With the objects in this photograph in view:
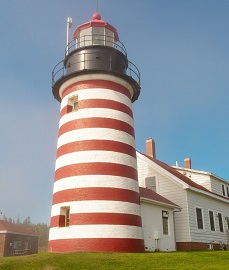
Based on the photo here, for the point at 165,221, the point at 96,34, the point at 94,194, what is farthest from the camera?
the point at 165,221

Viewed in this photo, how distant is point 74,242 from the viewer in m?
14.1

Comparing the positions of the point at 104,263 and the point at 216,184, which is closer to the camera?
the point at 104,263

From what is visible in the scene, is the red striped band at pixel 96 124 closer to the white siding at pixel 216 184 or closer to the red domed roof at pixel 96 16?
the red domed roof at pixel 96 16

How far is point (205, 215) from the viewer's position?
24.6 m

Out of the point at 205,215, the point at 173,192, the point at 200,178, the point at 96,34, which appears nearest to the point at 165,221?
the point at 173,192

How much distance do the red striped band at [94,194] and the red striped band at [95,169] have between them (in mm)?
744

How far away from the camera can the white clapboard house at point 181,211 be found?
1950 cm

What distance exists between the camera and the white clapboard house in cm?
1950

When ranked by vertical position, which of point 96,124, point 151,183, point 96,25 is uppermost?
point 96,25

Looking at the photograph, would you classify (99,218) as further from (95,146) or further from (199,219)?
(199,219)

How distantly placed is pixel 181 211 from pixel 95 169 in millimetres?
10250

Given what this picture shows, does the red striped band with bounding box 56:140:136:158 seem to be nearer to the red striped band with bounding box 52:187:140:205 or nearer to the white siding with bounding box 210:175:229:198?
the red striped band with bounding box 52:187:140:205

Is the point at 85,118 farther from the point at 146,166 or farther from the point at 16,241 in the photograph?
the point at 16,241

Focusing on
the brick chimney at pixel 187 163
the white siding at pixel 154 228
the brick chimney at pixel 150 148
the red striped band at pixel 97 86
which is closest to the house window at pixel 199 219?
the white siding at pixel 154 228
